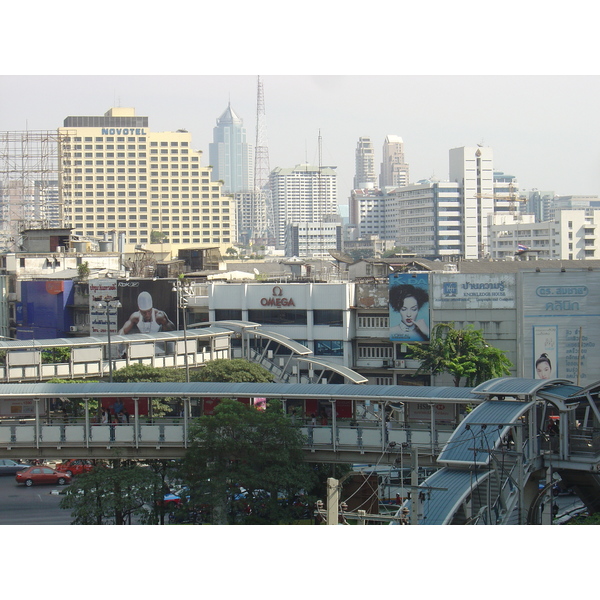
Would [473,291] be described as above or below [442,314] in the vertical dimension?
above

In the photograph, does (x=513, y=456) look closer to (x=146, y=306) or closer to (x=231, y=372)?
(x=231, y=372)

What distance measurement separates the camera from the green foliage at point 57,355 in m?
37.4

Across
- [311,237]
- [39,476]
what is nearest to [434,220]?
[311,237]

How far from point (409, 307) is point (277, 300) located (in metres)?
6.95

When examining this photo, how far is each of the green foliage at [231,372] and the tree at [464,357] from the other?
22.8 ft

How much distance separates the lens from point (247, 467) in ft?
66.4

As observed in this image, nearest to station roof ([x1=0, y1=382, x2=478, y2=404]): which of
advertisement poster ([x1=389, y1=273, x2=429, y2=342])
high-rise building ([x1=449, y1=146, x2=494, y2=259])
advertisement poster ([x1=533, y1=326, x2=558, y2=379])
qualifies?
advertisement poster ([x1=533, y1=326, x2=558, y2=379])

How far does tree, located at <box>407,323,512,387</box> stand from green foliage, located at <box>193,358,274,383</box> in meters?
6.96

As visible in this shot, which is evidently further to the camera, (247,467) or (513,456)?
(247,467)

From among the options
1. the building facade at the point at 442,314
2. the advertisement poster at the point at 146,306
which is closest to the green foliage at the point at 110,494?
the building facade at the point at 442,314

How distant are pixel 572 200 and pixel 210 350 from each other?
163 metres

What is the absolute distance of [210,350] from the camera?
4122 centimetres

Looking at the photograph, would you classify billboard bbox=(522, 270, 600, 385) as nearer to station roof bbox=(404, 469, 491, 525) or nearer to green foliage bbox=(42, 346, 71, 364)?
green foliage bbox=(42, 346, 71, 364)

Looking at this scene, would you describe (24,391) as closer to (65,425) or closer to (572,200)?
(65,425)
